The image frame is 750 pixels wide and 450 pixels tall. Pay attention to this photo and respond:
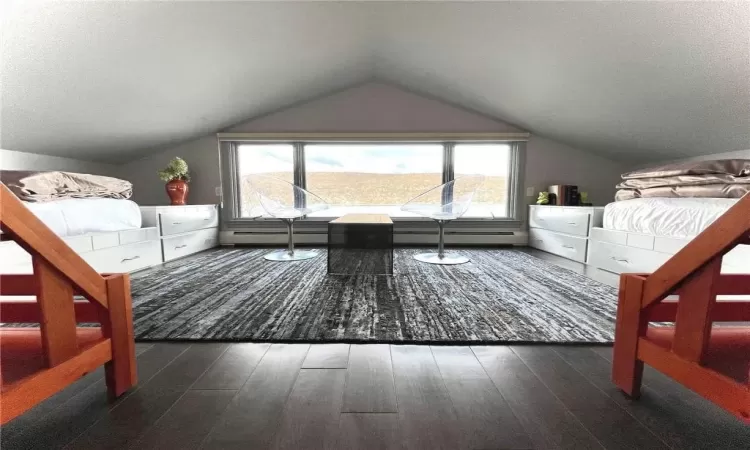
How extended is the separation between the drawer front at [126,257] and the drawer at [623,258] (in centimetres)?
423

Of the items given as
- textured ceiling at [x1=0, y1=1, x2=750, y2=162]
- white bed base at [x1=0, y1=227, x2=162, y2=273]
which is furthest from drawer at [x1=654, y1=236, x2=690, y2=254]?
white bed base at [x1=0, y1=227, x2=162, y2=273]

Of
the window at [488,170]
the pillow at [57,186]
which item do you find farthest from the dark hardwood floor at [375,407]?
the window at [488,170]

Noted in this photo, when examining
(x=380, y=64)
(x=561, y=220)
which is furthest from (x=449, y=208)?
(x=380, y=64)

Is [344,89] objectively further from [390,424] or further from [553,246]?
[390,424]

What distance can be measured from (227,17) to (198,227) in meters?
2.38

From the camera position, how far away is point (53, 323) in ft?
2.66

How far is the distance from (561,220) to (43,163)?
17.6 ft

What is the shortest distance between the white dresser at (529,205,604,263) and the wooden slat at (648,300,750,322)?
2024mm

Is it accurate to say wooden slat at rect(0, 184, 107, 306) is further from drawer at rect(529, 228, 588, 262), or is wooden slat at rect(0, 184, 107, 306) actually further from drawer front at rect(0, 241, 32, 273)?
drawer at rect(529, 228, 588, 262)

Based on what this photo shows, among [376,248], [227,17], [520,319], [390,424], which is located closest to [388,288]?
[376,248]

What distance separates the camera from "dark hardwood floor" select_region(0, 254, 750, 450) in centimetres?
79

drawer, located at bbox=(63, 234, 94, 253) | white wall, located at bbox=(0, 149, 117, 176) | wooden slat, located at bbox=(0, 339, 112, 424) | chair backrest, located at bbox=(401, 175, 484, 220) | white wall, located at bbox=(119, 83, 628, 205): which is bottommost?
wooden slat, located at bbox=(0, 339, 112, 424)

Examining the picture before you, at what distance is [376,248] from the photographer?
8.29 ft

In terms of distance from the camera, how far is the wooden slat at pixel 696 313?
0.77m
